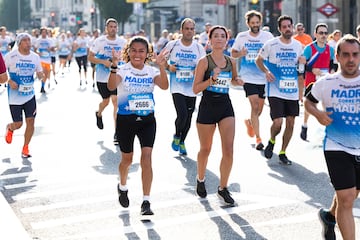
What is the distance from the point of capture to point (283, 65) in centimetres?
1018

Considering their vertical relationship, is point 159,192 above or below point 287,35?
below

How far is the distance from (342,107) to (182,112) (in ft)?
17.8

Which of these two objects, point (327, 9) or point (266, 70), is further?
point (327, 9)

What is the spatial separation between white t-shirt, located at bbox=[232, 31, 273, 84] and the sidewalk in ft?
18.0

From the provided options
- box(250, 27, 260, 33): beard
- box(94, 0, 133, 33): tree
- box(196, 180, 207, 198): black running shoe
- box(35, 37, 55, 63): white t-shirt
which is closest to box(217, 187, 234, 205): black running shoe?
box(196, 180, 207, 198): black running shoe

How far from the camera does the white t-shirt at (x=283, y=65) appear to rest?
1011cm

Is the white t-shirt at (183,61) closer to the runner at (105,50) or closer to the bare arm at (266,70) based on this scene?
the bare arm at (266,70)

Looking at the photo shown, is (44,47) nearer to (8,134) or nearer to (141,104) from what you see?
(8,134)

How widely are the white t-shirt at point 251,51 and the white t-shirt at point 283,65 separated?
1485mm

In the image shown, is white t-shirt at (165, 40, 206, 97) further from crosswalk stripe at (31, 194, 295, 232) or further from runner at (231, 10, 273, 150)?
crosswalk stripe at (31, 194, 295, 232)

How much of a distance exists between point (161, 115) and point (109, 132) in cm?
296

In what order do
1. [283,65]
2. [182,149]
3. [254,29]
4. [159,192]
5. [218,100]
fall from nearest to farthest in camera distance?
[218,100]
[159,192]
[283,65]
[182,149]
[254,29]

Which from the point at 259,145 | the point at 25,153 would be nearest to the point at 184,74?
the point at 259,145

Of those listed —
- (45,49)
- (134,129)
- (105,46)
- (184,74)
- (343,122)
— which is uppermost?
(45,49)
